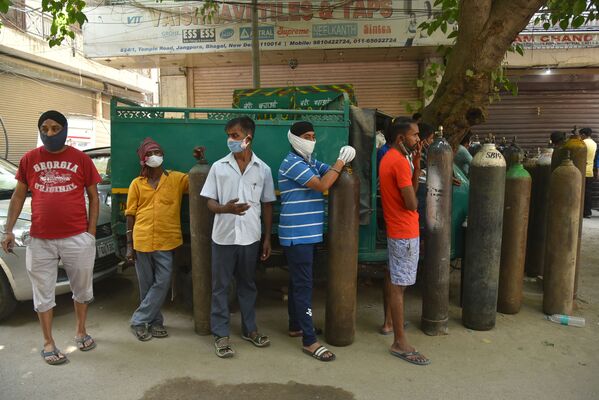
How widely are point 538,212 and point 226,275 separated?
146 inches

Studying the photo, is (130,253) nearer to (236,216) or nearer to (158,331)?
(158,331)

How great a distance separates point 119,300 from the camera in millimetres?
4727

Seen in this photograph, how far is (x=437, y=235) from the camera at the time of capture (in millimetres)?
3734

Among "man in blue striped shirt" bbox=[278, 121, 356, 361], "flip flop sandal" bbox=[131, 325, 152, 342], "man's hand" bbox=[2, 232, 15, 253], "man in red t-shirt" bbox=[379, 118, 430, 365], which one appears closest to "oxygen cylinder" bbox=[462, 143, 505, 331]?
"man in red t-shirt" bbox=[379, 118, 430, 365]

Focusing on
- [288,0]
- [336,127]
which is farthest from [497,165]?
[288,0]

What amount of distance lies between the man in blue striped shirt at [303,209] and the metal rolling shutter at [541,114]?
A: 864cm

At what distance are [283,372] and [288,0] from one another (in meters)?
8.22

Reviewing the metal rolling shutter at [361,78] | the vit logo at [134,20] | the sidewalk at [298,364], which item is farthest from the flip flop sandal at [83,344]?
the metal rolling shutter at [361,78]

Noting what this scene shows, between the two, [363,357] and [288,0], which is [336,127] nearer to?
[363,357]

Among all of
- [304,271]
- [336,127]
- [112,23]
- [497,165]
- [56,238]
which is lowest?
[304,271]

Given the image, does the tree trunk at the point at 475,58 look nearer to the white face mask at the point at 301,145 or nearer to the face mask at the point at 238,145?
the white face mask at the point at 301,145

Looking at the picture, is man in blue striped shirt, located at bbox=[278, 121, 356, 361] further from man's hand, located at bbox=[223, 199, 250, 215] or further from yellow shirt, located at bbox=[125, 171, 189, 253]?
yellow shirt, located at bbox=[125, 171, 189, 253]

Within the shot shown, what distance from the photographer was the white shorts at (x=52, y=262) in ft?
10.6

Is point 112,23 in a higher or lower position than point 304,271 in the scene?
higher
